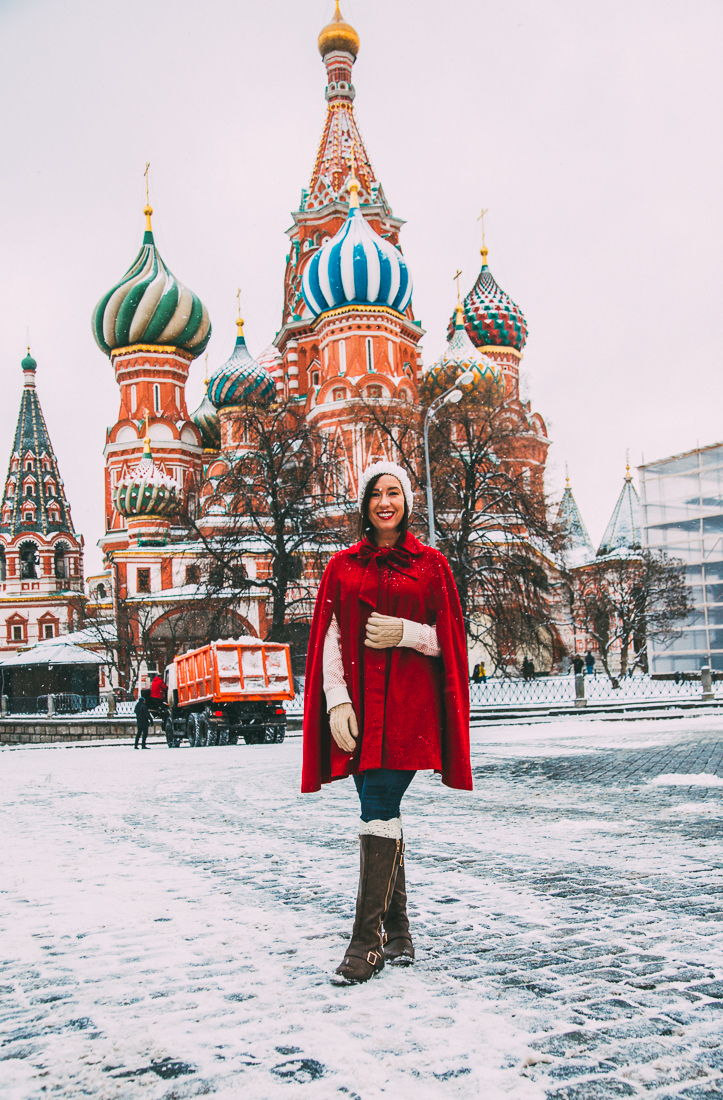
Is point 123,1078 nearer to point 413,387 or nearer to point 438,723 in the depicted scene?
point 438,723

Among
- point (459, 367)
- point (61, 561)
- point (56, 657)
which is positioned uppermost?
point (459, 367)

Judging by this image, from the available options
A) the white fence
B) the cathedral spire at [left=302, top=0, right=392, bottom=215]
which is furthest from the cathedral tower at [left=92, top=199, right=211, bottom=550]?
the white fence

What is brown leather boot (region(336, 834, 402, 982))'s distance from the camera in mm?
3225

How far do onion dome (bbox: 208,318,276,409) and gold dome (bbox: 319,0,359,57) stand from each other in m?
20.2

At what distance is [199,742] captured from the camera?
61.6ft

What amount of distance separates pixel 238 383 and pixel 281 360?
15.8ft

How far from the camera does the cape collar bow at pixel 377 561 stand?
3641mm

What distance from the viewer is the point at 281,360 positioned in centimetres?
5578

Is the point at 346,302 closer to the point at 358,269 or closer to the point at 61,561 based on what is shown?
the point at 358,269

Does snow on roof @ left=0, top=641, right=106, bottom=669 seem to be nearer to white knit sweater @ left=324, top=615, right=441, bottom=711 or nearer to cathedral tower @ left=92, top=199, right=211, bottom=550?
cathedral tower @ left=92, top=199, right=211, bottom=550

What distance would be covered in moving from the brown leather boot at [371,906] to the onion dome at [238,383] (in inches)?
1912

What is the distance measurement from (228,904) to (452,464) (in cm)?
2389

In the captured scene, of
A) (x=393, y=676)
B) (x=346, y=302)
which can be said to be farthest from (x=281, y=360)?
(x=393, y=676)

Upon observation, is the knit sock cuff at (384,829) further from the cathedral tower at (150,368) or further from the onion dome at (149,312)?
the onion dome at (149,312)
